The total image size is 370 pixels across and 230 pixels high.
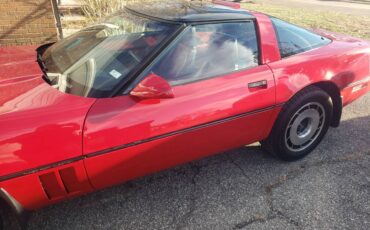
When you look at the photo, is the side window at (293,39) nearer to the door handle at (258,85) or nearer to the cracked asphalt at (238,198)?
the door handle at (258,85)

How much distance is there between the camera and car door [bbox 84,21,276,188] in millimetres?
1978

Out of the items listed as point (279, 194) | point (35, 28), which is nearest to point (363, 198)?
point (279, 194)

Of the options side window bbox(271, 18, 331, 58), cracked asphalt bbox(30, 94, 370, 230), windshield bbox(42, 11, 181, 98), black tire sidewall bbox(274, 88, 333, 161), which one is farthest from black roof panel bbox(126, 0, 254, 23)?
cracked asphalt bbox(30, 94, 370, 230)

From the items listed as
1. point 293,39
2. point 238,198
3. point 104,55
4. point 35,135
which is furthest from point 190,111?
point 293,39

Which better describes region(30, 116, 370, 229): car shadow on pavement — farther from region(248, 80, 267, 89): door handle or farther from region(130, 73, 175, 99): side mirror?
region(130, 73, 175, 99): side mirror

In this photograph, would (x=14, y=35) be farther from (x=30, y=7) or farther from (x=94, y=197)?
(x=94, y=197)

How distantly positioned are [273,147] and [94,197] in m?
1.60

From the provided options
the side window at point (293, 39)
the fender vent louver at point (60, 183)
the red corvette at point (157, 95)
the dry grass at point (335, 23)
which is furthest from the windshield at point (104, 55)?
the dry grass at point (335, 23)

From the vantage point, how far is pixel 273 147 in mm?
2846

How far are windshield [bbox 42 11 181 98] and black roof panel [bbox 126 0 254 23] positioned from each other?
0.11 m

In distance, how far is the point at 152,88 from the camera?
197 centimetres

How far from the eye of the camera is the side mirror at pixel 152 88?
1972 millimetres

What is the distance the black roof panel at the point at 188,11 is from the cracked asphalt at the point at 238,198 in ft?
4.22

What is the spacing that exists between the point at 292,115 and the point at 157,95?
4.37 ft
